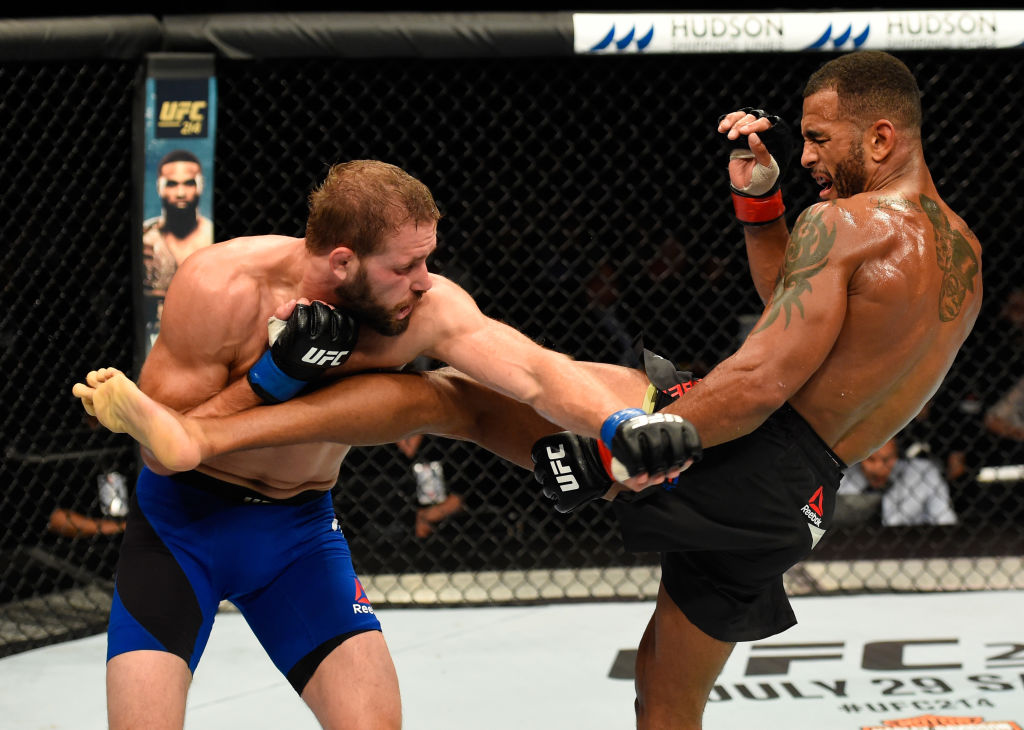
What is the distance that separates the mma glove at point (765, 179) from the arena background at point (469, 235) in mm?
1272

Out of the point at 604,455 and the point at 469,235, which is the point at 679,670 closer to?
the point at 604,455

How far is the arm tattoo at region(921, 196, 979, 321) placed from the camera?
6.18ft

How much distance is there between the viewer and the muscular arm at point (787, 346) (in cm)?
181

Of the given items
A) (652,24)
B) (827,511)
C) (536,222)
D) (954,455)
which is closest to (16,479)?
(536,222)

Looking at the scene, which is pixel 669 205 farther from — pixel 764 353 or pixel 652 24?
pixel 764 353

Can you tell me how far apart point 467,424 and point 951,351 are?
0.83m

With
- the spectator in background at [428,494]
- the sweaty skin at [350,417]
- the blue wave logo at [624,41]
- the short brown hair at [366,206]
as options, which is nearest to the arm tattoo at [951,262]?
the sweaty skin at [350,417]

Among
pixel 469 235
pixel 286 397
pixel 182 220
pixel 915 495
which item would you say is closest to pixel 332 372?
pixel 286 397

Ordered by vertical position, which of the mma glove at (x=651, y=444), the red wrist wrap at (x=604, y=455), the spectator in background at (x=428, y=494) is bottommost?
the spectator in background at (x=428, y=494)

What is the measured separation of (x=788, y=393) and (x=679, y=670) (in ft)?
1.82

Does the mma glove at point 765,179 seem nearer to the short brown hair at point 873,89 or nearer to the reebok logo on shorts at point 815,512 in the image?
the short brown hair at point 873,89

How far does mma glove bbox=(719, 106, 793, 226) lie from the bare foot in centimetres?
107

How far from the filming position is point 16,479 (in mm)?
3479

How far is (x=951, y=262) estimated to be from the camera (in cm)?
190
